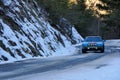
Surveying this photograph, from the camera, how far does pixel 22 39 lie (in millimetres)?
32406

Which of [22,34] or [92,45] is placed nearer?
[22,34]

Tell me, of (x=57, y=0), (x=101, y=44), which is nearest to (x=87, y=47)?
(x=101, y=44)

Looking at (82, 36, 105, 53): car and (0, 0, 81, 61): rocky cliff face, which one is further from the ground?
(0, 0, 81, 61): rocky cliff face

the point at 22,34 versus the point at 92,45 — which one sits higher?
the point at 22,34

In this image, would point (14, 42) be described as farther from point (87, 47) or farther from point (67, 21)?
point (67, 21)

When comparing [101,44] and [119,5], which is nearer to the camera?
[101,44]

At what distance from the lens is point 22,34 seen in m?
33.8

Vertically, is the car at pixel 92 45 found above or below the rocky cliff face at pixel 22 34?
below

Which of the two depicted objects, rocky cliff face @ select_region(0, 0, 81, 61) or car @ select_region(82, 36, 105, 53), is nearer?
rocky cliff face @ select_region(0, 0, 81, 61)

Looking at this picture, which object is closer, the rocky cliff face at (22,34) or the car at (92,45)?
the rocky cliff face at (22,34)

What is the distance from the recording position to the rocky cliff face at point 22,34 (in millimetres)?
28906

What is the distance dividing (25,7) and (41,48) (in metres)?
8.24

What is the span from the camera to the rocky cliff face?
2891 cm

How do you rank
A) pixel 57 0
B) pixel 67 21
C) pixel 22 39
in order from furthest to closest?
pixel 67 21 → pixel 57 0 → pixel 22 39
